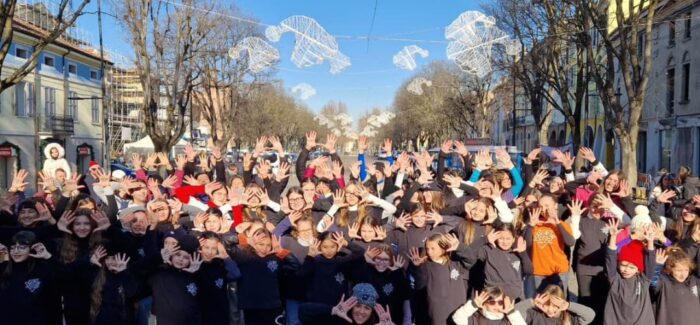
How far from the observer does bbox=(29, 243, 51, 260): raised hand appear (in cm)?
480

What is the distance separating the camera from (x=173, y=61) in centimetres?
2308

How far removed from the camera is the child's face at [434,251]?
5145 millimetres

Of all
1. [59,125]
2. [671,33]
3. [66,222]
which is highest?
[671,33]

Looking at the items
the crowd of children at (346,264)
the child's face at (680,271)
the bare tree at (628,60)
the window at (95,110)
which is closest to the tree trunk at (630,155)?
the bare tree at (628,60)

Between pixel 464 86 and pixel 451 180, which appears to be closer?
pixel 451 180

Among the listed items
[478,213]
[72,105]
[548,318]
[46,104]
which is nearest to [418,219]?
[478,213]

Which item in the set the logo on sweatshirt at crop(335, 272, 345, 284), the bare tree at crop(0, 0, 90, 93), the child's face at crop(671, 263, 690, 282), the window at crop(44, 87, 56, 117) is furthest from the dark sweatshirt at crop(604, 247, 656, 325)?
the window at crop(44, 87, 56, 117)

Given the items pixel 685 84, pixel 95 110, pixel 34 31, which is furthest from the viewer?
pixel 95 110

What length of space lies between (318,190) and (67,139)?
31364 mm

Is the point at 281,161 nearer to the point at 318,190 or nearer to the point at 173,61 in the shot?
the point at 318,190

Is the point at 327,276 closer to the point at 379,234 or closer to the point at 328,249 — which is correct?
the point at 328,249

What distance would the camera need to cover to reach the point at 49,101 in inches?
1286

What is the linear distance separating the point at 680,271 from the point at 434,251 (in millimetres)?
1986

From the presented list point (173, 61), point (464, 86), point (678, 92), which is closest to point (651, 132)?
point (678, 92)
